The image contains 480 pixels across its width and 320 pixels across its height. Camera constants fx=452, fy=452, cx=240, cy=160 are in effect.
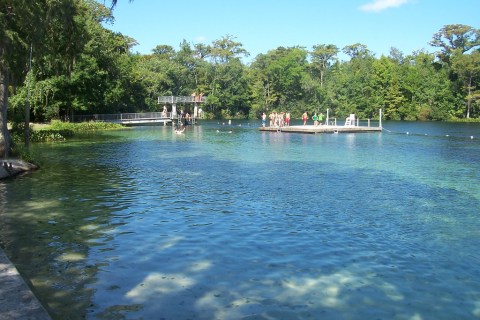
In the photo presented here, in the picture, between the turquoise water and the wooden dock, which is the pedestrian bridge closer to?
the wooden dock

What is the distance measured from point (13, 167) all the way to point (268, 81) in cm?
10043

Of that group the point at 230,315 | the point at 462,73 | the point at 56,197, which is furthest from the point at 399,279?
the point at 462,73

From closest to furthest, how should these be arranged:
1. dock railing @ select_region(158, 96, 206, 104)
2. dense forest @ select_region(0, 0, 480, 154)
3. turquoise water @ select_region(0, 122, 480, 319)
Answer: turquoise water @ select_region(0, 122, 480, 319) < dense forest @ select_region(0, 0, 480, 154) < dock railing @ select_region(158, 96, 206, 104)

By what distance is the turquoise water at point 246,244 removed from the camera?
22.5 ft

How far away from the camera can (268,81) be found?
380 ft

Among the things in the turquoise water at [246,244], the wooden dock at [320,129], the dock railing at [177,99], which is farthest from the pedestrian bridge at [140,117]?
the turquoise water at [246,244]

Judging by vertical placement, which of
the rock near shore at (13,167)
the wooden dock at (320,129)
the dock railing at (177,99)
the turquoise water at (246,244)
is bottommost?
the turquoise water at (246,244)

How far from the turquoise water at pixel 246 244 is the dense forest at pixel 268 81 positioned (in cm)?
4225

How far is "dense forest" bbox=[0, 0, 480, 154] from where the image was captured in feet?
196

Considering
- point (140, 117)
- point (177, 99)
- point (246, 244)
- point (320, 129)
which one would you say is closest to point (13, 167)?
point (246, 244)

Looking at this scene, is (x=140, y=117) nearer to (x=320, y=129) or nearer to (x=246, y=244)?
(x=320, y=129)

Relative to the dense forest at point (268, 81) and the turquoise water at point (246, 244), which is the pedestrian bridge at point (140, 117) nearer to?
the dense forest at point (268, 81)

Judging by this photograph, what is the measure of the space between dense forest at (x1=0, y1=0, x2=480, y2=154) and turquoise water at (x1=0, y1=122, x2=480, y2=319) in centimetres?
4225

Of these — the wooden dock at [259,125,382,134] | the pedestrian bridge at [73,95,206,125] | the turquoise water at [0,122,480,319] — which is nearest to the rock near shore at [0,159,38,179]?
the turquoise water at [0,122,480,319]
